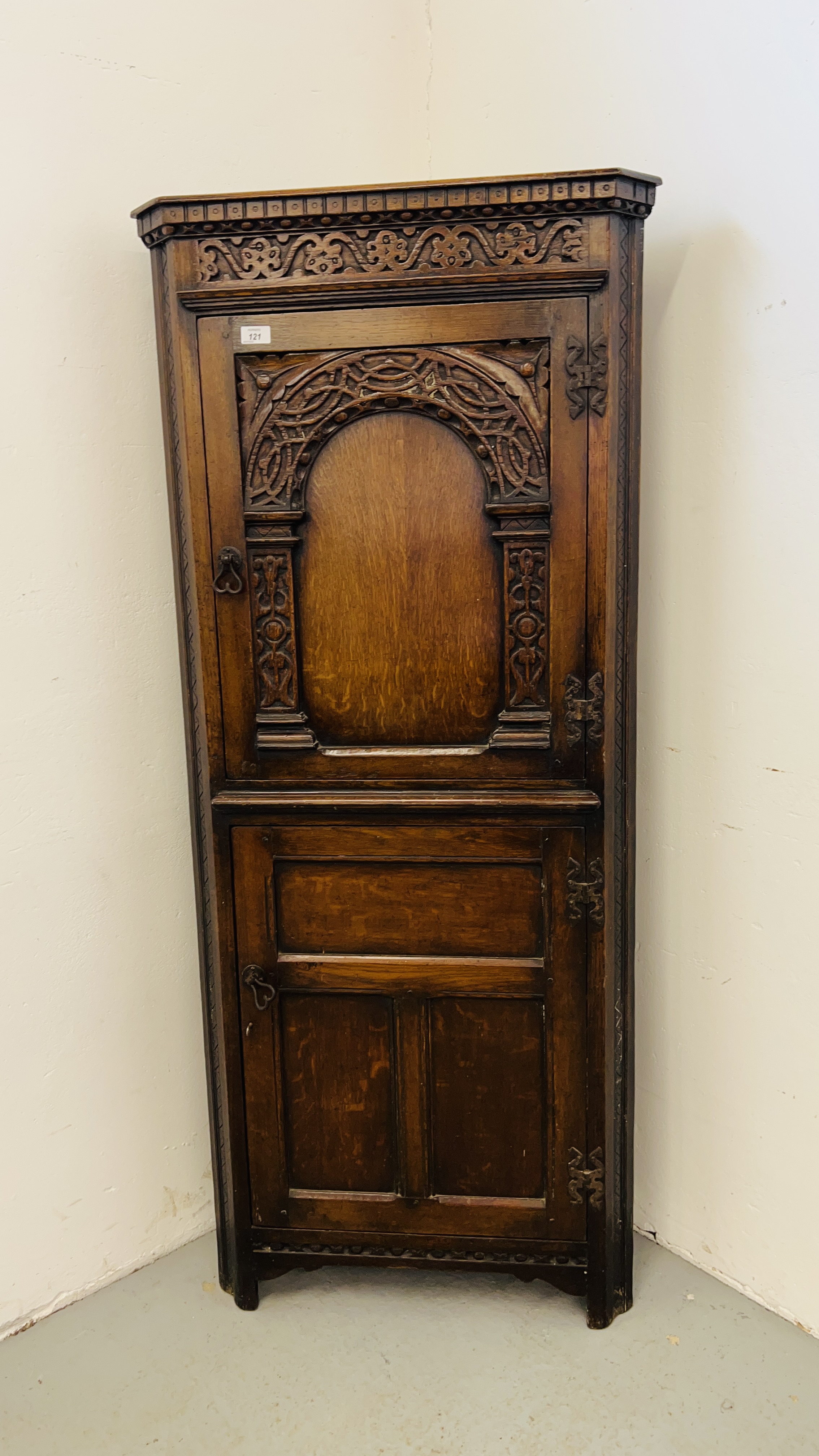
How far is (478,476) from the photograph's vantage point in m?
1.82

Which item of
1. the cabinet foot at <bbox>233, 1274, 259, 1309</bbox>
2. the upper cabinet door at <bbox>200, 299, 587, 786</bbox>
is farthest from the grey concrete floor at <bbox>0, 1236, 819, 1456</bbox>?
the upper cabinet door at <bbox>200, 299, 587, 786</bbox>

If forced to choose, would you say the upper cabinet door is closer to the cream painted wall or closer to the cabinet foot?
the cream painted wall

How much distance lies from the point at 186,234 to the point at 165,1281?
2.15 meters

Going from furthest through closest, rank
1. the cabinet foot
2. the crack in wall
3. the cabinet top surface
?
the crack in wall < the cabinet foot < the cabinet top surface

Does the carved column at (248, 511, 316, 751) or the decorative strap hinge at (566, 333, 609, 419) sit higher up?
the decorative strap hinge at (566, 333, 609, 419)

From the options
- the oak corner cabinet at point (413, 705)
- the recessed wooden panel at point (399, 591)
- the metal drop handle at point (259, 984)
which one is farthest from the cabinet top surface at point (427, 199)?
the metal drop handle at point (259, 984)

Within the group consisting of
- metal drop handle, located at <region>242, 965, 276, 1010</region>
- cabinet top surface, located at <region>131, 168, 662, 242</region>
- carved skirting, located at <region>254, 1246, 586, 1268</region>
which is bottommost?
carved skirting, located at <region>254, 1246, 586, 1268</region>

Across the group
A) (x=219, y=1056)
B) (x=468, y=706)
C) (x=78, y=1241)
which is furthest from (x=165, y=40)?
(x=78, y=1241)

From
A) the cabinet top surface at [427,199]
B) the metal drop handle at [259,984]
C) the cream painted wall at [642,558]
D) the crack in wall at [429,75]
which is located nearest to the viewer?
the cabinet top surface at [427,199]

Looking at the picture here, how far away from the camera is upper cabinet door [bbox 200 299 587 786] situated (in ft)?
5.84

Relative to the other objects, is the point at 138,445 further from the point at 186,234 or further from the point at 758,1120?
the point at 758,1120

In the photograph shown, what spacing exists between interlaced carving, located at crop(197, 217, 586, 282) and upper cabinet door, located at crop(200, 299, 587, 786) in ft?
0.24

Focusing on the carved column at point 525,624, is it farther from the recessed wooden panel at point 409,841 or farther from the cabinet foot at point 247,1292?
the cabinet foot at point 247,1292

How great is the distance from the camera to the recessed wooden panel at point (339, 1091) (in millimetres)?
2037
